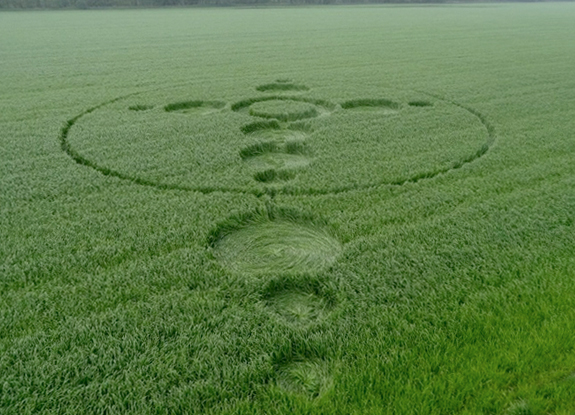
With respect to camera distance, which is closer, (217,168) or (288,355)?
(288,355)

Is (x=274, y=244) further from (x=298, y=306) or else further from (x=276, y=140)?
(x=276, y=140)

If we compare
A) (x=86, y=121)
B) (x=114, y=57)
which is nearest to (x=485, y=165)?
(x=86, y=121)

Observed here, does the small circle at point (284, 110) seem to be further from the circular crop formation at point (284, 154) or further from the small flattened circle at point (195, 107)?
the small flattened circle at point (195, 107)

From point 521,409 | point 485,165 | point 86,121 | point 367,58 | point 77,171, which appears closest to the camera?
point 521,409

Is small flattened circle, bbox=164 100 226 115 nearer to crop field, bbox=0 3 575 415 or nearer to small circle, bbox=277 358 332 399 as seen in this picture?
crop field, bbox=0 3 575 415

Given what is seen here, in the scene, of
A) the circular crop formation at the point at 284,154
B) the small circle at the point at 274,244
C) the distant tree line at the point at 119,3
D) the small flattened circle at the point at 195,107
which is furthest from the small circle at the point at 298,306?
the distant tree line at the point at 119,3

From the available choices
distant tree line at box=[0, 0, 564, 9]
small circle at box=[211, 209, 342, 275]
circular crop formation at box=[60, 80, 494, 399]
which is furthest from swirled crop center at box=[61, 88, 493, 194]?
distant tree line at box=[0, 0, 564, 9]

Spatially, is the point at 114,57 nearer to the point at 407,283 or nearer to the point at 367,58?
the point at 367,58
